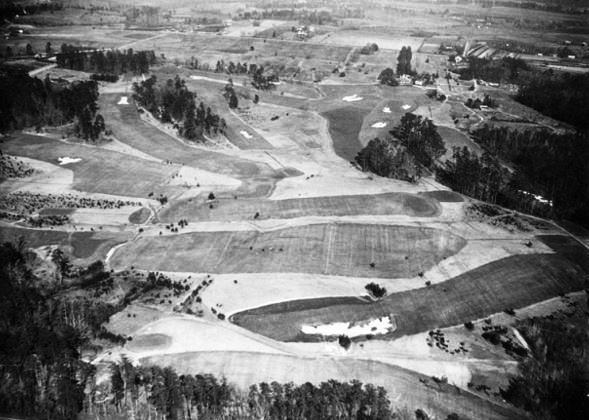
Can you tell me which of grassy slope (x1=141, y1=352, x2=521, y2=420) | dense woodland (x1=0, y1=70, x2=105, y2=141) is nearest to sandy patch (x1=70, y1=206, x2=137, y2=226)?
dense woodland (x1=0, y1=70, x2=105, y2=141)

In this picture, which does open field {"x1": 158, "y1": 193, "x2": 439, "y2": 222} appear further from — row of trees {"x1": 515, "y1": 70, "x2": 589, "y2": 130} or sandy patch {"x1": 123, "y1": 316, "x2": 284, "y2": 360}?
row of trees {"x1": 515, "y1": 70, "x2": 589, "y2": 130}

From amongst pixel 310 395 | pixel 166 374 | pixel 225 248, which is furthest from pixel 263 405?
pixel 225 248

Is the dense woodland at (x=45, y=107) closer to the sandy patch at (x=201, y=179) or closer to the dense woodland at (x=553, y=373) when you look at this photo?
the sandy patch at (x=201, y=179)

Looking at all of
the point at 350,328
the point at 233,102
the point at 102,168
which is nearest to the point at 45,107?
the point at 102,168

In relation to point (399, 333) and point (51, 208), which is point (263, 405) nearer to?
point (399, 333)

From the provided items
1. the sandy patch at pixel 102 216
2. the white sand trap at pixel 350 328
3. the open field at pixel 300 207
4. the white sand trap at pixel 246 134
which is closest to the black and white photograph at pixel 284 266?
the white sand trap at pixel 350 328

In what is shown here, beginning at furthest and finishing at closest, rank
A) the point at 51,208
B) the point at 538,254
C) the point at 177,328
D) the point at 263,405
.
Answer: the point at 51,208, the point at 538,254, the point at 177,328, the point at 263,405
